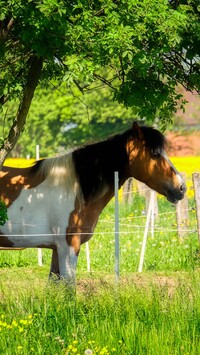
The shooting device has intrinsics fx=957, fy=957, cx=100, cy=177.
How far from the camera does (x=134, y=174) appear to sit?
10.9 m

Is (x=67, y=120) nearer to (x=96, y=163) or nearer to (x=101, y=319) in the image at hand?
(x=96, y=163)

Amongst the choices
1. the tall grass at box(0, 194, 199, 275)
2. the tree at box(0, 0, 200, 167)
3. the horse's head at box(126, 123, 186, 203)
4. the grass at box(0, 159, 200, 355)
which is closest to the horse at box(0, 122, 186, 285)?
the horse's head at box(126, 123, 186, 203)


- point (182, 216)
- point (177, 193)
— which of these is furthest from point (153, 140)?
point (182, 216)

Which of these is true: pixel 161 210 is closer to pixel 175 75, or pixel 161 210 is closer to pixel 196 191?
pixel 196 191

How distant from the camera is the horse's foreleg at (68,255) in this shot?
1041cm

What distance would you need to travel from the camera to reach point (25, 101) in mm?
10148

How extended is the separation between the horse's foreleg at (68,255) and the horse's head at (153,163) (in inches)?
42.5

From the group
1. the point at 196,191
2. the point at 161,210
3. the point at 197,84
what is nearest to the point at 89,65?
the point at 197,84

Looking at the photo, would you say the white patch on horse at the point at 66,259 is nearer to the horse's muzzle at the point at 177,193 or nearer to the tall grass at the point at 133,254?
the horse's muzzle at the point at 177,193

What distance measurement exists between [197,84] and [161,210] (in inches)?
448

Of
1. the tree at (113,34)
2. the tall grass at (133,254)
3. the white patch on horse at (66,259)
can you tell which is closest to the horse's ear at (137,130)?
the tree at (113,34)

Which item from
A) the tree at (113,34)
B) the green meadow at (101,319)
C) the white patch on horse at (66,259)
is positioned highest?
the tree at (113,34)

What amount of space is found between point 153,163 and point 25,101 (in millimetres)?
1648

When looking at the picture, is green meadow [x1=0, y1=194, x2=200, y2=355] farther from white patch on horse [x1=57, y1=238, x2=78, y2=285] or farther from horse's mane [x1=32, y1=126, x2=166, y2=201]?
horse's mane [x1=32, y1=126, x2=166, y2=201]
